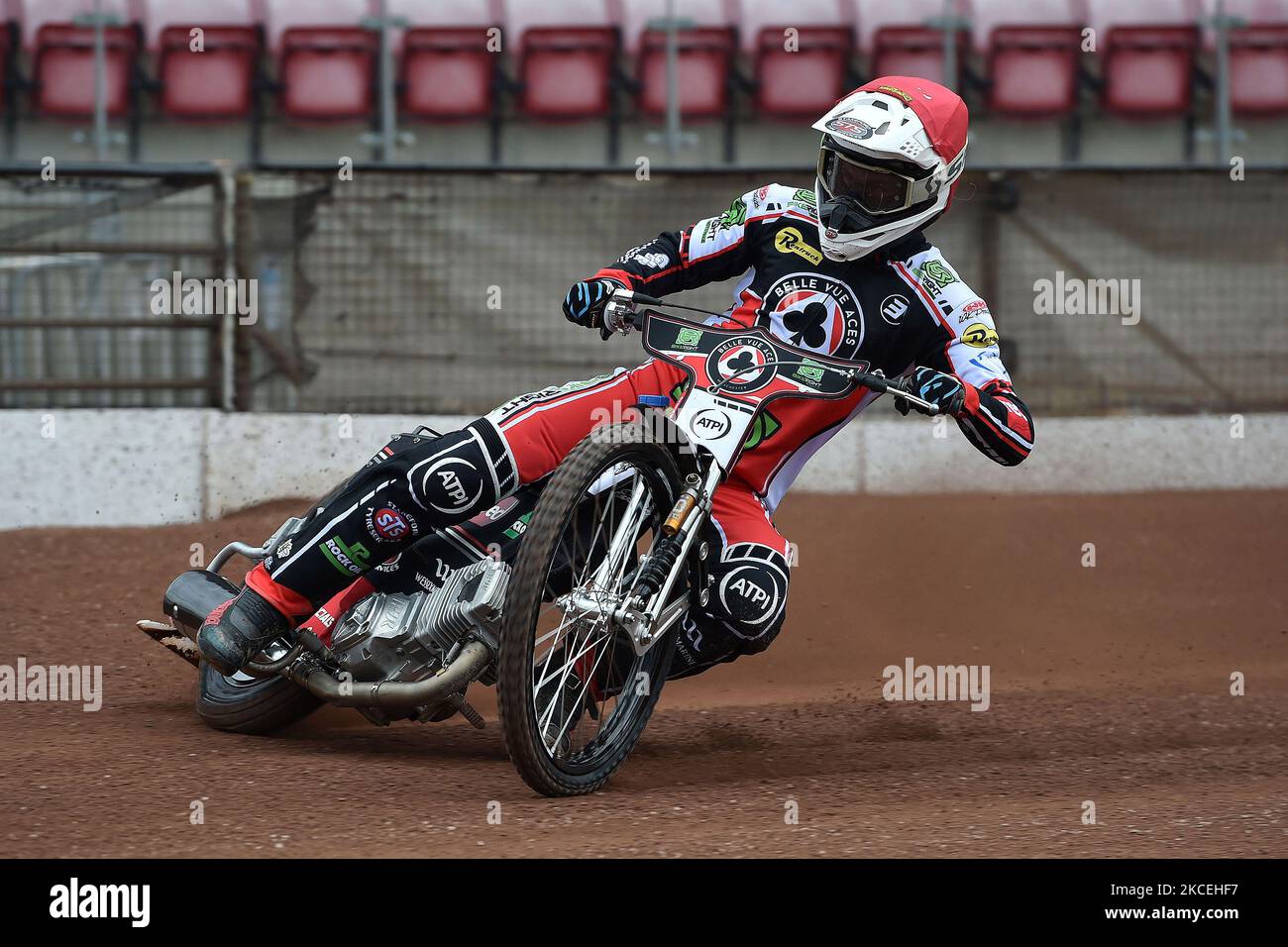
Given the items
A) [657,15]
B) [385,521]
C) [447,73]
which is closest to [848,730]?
[385,521]

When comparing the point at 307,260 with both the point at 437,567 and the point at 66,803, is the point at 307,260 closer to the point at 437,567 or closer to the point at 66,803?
the point at 437,567

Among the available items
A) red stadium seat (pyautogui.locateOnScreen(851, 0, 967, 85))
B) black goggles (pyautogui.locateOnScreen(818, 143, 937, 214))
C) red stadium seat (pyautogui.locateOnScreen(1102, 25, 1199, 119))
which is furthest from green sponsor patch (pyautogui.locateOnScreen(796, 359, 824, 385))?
red stadium seat (pyautogui.locateOnScreen(1102, 25, 1199, 119))

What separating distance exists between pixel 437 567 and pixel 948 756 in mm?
1803

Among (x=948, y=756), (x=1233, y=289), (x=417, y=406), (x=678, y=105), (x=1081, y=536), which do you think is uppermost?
(x=678, y=105)

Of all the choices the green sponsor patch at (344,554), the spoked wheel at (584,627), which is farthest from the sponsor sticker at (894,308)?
the green sponsor patch at (344,554)

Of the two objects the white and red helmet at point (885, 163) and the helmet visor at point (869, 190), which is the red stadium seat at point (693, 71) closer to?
the white and red helmet at point (885, 163)

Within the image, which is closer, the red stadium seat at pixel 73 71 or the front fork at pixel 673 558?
the front fork at pixel 673 558

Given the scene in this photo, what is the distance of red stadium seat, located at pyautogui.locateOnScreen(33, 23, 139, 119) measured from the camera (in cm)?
1200

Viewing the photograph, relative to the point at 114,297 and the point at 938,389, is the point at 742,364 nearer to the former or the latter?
the point at 938,389

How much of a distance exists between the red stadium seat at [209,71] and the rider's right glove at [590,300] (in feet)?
28.0

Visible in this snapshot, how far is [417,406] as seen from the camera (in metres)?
8.40

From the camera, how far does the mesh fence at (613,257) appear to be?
8328 millimetres

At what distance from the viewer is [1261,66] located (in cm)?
1252

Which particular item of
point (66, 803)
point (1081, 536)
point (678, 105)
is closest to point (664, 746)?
point (66, 803)
